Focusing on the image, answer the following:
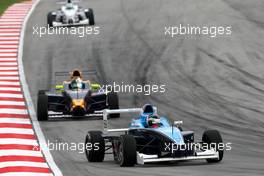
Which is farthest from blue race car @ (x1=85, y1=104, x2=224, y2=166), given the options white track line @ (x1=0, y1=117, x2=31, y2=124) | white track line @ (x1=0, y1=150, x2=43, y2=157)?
white track line @ (x1=0, y1=117, x2=31, y2=124)

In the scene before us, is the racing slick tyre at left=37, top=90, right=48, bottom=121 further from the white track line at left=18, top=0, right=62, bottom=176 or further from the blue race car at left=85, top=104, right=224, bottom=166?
the blue race car at left=85, top=104, right=224, bottom=166

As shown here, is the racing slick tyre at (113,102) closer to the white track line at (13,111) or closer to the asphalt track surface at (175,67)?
the asphalt track surface at (175,67)

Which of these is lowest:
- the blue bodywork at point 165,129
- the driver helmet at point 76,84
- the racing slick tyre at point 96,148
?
the driver helmet at point 76,84

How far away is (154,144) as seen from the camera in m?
19.7

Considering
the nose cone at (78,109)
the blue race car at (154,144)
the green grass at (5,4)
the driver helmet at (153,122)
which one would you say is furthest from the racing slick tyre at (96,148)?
the green grass at (5,4)

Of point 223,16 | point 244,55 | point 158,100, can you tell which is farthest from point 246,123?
point 223,16

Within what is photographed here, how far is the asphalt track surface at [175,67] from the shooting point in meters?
20.5

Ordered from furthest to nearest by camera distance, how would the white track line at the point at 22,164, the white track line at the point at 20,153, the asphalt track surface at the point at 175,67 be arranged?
the white track line at the point at 20,153 < the asphalt track surface at the point at 175,67 < the white track line at the point at 22,164

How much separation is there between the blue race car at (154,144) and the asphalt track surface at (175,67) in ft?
0.74

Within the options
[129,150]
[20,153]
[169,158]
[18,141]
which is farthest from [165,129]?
[18,141]

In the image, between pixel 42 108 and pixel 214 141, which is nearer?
pixel 214 141

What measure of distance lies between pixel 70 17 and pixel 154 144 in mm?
22275

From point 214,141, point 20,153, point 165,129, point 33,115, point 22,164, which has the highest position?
point 165,129

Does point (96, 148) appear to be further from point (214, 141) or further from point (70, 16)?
point (70, 16)
